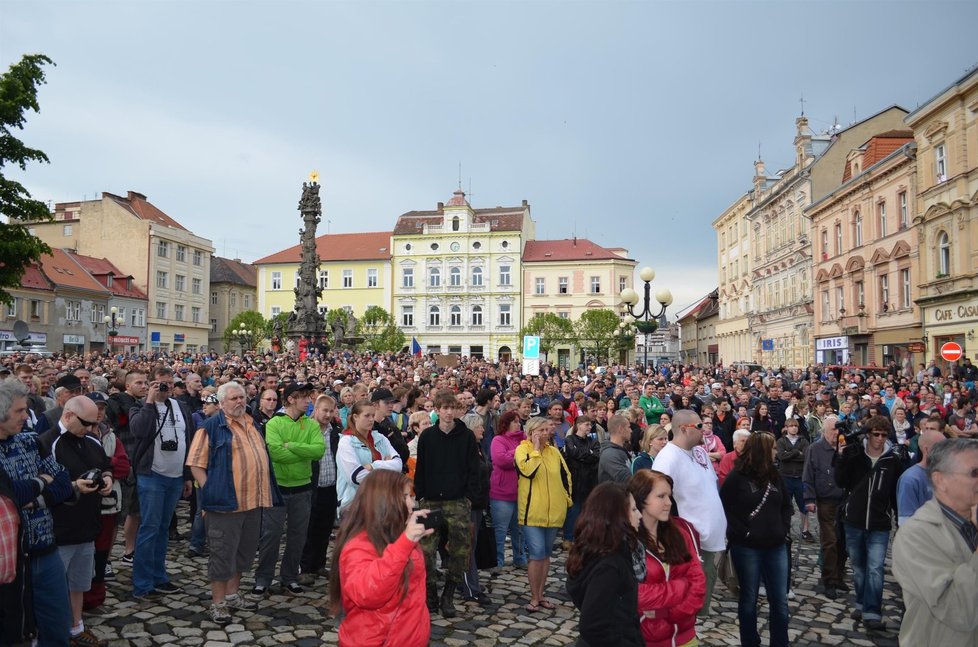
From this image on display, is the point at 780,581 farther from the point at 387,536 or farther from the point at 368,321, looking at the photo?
the point at 368,321

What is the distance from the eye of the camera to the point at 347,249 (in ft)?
237

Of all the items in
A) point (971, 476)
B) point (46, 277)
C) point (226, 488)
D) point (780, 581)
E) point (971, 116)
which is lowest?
point (780, 581)

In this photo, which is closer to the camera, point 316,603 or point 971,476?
point 971,476

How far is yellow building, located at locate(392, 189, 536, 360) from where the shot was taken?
6725 centimetres

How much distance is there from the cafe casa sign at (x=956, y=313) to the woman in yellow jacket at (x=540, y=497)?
996 inches

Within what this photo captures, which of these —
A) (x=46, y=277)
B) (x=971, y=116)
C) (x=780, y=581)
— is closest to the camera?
(x=780, y=581)

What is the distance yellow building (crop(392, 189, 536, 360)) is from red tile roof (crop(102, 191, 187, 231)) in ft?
69.1

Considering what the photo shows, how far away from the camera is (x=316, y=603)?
6.39m

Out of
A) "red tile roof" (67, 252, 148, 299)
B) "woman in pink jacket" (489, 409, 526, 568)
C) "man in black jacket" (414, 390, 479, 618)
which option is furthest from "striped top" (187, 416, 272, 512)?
"red tile roof" (67, 252, 148, 299)

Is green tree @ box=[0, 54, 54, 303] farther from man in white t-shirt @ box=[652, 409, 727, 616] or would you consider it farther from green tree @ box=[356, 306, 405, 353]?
green tree @ box=[356, 306, 405, 353]

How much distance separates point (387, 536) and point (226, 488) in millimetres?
3104

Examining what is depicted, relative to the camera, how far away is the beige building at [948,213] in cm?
2542

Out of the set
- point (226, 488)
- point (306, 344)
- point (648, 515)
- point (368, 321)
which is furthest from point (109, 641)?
point (368, 321)

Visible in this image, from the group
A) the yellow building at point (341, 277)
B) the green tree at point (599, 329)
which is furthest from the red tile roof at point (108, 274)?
the green tree at point (599, 329)
